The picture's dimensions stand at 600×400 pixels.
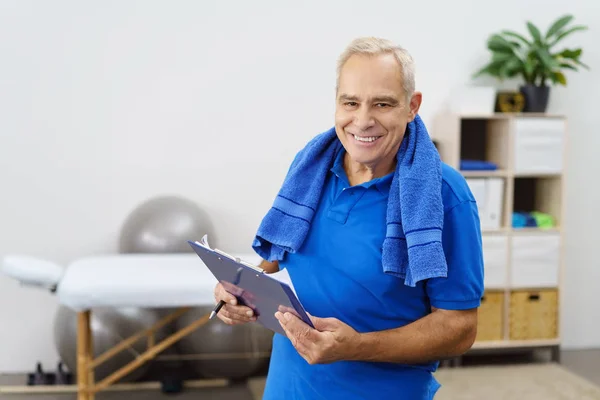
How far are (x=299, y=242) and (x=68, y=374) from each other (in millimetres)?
2422

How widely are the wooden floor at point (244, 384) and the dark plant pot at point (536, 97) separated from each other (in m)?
1.29

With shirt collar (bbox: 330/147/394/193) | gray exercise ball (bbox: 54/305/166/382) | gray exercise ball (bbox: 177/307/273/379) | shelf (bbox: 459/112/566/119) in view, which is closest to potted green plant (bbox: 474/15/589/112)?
shelf (bbox: 459/112/566/119)

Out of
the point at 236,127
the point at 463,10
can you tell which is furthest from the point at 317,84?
the point at 463,10

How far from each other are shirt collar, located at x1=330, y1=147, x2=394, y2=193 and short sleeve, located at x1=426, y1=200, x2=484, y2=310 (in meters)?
0.12

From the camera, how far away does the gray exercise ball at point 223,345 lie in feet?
10.2

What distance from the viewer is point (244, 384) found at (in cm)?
340

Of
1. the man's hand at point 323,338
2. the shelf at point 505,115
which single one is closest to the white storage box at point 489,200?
the shelf at point 505,115

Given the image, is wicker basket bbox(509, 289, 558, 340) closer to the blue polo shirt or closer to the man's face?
the blue polo shirt

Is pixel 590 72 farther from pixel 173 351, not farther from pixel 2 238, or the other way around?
pixel 2 238

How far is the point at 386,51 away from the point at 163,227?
215 cm

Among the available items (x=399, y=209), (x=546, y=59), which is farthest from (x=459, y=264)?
(x=546, y=59)

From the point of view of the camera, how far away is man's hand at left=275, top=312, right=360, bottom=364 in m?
1.16

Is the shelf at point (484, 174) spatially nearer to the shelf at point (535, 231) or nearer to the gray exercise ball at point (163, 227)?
the shelf at point (535, 231)

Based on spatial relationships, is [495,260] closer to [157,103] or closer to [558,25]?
[558,25]
